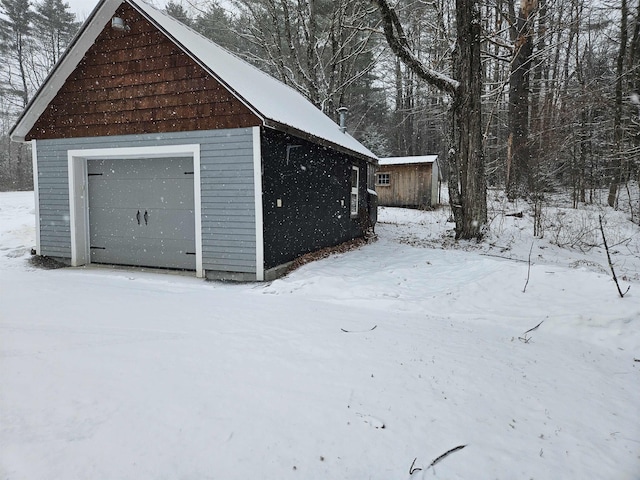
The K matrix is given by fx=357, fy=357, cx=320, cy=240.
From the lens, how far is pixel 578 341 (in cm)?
399

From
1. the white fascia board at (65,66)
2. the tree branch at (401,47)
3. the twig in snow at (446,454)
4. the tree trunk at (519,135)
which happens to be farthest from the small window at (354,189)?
the twig in snow at (446,454)

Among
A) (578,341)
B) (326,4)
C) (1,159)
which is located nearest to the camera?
(578,341)

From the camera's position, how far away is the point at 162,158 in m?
7.23

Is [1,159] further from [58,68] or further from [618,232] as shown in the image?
[618,232]

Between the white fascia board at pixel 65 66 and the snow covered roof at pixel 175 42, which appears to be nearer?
the snow covered roof at pixel 175 42

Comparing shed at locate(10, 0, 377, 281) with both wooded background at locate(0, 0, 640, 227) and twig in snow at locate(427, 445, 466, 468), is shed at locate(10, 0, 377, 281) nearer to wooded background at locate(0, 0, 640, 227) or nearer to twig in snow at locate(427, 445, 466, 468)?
twig in snow at locate(427, 445, 466, 468)

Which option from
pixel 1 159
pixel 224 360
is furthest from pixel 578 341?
pixel 1 159

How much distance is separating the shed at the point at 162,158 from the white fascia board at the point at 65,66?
0.02 m

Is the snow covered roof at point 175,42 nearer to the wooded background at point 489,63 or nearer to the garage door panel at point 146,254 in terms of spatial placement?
the garage door panel at point 146,254

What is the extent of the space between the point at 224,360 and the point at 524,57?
1818 centimetres

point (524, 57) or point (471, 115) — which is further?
point (524, 57)

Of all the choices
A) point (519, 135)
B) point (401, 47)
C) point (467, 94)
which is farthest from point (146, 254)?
point (519, 135)

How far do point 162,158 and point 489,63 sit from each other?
16250mm

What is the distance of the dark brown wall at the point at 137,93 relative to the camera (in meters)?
6.50
